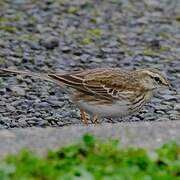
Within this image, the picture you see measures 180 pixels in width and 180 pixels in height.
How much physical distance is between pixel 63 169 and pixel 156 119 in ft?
13.2

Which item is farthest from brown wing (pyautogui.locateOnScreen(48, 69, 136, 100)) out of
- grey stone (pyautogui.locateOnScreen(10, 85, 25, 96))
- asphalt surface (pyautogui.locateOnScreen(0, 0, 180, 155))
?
grey stone (pyautogui.locateOnScreen(10, 85, 25, 96))

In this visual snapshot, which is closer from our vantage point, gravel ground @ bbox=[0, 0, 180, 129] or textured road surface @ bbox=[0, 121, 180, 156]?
textured road surface @ bbox=[0, 121, 180, 156]

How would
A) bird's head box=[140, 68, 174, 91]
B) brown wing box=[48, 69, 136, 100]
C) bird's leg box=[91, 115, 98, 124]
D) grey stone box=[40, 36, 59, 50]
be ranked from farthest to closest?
grey stone box=[40, 36, 59, 50] < bird's head box=[140, 68, 174, 91] < bird's leg box=[91, 115, 98, 124] < brown wing box=[48, 69, 136, 100]

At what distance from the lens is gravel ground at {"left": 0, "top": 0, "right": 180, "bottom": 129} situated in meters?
11.3

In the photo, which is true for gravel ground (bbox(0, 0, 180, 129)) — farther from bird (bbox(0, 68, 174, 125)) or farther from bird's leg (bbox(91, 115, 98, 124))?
bird (bbox(0, 68, 174, 125))

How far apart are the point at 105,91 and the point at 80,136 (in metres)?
1.99

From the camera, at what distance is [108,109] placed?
982 centimetres

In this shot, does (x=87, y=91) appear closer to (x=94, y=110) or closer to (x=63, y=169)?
(x=94, y=110)

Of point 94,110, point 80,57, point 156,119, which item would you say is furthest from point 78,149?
point 80,57

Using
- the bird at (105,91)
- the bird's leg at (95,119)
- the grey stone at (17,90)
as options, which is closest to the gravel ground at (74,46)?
the grey stone at (17,90)

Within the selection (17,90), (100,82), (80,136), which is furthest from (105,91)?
(17,90)

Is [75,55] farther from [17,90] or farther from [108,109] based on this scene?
[108,109]

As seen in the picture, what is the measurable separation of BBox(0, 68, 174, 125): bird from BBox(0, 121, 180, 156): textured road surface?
4.54 ft

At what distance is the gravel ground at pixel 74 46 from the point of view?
1128 centimetres
